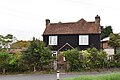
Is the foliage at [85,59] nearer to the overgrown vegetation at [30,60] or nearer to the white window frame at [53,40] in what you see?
the overgrown vegetation at [30,60]

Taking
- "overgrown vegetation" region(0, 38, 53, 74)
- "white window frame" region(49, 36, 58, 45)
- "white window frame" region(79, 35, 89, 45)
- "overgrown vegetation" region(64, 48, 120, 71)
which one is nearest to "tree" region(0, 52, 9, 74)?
"overgrown vegetation" region(0, 38, 53, 74)

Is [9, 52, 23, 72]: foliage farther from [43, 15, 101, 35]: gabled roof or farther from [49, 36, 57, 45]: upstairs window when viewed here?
[43, 15, 101, 35]: gabled roof

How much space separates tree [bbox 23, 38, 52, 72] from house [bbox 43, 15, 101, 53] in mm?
14347

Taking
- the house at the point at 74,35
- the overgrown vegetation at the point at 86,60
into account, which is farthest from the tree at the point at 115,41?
the overgrown vegetation at the point at 86,60

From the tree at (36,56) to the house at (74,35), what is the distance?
1435 centimetres

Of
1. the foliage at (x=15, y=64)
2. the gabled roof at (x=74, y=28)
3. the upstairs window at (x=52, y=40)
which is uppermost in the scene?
the gabled roof at (x=74, y=28)

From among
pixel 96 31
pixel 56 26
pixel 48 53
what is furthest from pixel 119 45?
pixel 48 53

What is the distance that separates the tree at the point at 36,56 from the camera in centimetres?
3988

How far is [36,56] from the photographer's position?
40062 mm

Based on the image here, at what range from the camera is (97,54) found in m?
42.8

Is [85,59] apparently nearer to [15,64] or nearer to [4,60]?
[15,64]

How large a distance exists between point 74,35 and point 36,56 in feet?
51.6

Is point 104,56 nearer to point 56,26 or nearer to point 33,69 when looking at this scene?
point 33,69

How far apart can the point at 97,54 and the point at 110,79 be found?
79.2ft
